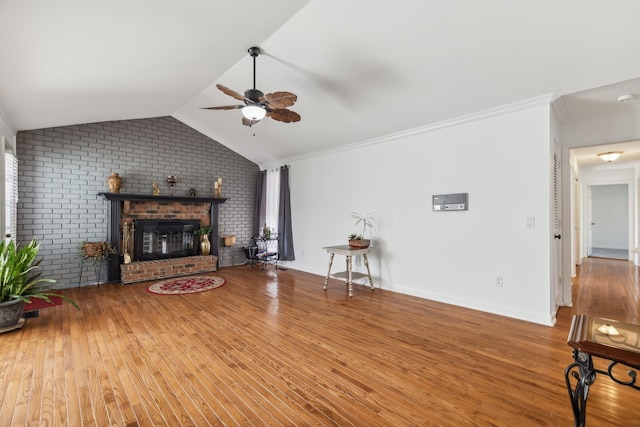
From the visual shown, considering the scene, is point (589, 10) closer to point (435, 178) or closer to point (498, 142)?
point (498, 142)

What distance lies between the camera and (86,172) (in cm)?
514

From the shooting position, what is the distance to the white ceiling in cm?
234

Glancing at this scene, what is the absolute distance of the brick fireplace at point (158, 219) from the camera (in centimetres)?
524

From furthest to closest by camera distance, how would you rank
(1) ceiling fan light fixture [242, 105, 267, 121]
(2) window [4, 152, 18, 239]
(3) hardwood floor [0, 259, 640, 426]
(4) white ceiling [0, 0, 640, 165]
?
(2) window [4, 152, 18, 239] < (1) ceiling fan light fixture [242, 105, 267, 121] < (4) white ceiling [0, 0, 640, 165] < (3) hardwood floor [0, 259, 640, 426]

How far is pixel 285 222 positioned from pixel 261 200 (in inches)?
41.9

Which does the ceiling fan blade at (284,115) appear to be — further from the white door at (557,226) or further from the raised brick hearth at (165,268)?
the raised brick hearth at (165,268)

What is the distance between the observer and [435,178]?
4.14 m

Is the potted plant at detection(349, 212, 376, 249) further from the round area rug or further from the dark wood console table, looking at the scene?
the dark wood console table

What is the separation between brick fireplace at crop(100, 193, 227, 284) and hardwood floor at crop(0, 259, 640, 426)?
4.67ft

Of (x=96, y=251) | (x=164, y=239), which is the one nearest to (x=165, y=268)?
(x=164, y=239)

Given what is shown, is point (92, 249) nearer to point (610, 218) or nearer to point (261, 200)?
point (261, 200)

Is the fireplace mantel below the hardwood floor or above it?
above

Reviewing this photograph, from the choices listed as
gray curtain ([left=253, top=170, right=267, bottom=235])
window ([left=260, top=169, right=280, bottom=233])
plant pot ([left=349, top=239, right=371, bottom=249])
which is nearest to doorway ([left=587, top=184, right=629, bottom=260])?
plant pot ([left=349, top=239, right=371, bottom=249])

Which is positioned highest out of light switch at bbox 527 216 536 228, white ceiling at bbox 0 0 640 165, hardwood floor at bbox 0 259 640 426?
white ceiling at bbox 0 0 640 165
